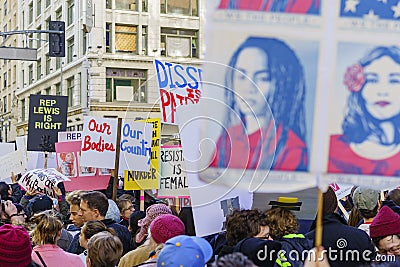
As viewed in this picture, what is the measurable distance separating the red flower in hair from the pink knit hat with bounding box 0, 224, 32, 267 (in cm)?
214

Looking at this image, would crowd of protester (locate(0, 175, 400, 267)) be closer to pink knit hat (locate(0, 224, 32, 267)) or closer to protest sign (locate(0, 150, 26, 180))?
pink knit hat (locate(0, 224, 32, 267))

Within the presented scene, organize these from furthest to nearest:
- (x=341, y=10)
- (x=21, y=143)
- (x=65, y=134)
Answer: (x=21, y=143) < (x=65, y=134) < (x=341, y=10)

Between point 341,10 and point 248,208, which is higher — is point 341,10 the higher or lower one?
the higher one

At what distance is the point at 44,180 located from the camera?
8.74 m

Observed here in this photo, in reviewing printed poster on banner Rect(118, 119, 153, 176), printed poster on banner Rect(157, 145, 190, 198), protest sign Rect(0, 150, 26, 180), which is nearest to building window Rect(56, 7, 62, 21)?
protest sign Rect(0, 150, 26, 180)

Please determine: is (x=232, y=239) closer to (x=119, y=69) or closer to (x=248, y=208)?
(x=248, y=208)

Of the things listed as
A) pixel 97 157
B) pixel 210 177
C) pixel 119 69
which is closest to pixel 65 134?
pixel 97 157

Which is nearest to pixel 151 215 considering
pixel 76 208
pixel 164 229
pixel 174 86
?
pixel 76 208

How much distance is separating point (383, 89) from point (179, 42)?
2892 centimetres

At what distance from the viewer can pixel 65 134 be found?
35.0 ft

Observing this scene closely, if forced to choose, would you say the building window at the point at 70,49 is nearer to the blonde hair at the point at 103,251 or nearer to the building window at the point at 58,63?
the building window at the point at 58,63

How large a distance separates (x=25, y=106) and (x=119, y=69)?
52.0 feet

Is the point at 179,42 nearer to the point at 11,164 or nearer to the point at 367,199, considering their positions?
the point at 11,164

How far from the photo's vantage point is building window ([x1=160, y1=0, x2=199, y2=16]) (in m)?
30.6
